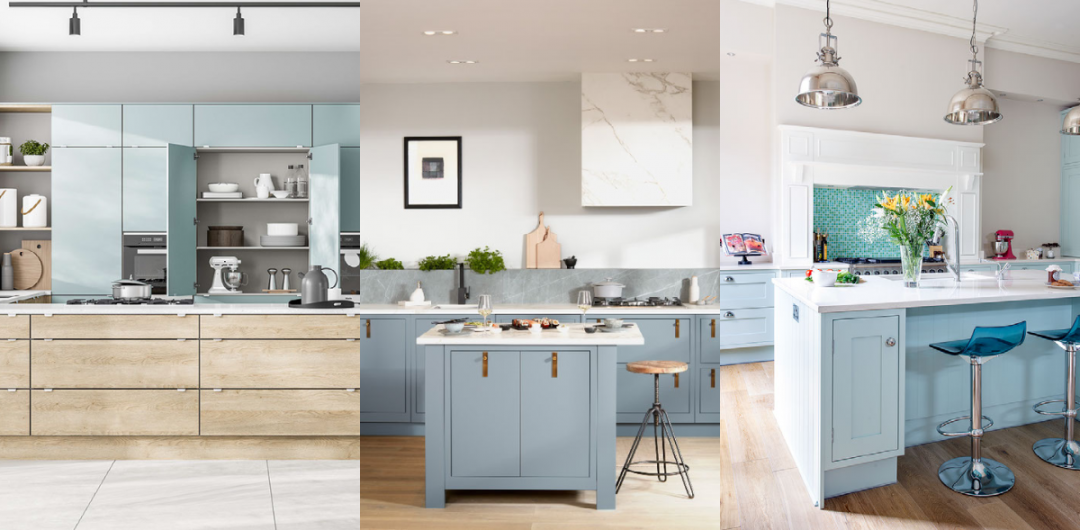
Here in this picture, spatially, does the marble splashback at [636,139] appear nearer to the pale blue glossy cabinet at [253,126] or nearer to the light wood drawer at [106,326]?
the light wood drawer at [106,326]

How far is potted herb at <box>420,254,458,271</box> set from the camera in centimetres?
60

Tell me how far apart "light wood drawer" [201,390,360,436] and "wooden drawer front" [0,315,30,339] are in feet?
3.19

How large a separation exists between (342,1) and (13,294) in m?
3.04

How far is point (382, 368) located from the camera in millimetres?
741

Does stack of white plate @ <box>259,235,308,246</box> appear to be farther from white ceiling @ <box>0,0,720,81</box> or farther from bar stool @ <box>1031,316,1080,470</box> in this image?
bar stool @ <box>1031,316,1080,470</box>

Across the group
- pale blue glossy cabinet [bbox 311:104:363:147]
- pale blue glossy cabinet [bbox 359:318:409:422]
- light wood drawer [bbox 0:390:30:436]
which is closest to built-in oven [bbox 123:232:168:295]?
light wood drawer [bbox 0:390:30:436]

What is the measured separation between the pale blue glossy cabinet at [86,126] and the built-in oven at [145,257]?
2.14 feet

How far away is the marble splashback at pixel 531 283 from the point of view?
570 millimetres

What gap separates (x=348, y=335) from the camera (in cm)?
322

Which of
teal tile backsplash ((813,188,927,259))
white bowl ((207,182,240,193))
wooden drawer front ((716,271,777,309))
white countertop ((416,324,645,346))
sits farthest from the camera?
teal tile backsplash ((813,188,927,259))

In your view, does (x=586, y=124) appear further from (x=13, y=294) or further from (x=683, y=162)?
(x=13, y=294)

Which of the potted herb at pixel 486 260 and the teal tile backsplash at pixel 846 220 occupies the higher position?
the teal tile backsplash at pixel 846 220

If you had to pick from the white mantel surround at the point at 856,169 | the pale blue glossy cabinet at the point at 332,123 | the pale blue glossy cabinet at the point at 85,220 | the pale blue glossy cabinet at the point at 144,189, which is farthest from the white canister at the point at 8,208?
the white mantel surround at the point at 856,169

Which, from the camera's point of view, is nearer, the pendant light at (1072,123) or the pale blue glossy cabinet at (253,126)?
the pendant light at (1072,123)
